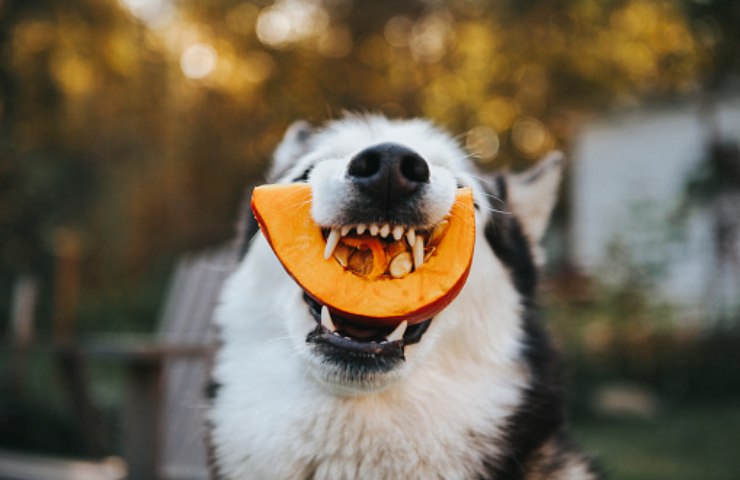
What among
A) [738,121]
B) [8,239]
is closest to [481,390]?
[8,239]

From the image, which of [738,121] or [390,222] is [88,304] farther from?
[390,222]

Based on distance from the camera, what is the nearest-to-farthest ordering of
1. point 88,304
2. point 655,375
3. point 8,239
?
point 655,375, point 8,239, point 88,304

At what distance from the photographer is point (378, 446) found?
2438 mm

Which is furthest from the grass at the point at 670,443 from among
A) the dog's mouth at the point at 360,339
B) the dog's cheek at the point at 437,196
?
the dog's cheek at the point at 437,196

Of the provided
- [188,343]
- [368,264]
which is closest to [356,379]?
[368,264]

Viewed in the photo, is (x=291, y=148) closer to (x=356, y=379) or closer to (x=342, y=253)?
(x=342, y=253)

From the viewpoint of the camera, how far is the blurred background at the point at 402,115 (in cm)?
873

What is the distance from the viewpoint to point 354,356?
2328mm

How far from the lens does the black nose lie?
2.29m

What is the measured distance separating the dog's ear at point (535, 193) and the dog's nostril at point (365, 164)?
39.7 inches

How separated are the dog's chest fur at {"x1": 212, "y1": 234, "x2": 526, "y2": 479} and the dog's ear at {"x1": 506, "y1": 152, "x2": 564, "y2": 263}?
48cm

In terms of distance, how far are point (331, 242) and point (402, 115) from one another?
→ 8164 millimetres

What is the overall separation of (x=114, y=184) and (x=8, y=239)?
6525mm

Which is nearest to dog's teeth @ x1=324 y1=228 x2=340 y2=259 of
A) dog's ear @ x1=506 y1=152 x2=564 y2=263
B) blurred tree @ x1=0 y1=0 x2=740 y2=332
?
dog's ear @ x1=506 y1=152 x2=564 y2=263
